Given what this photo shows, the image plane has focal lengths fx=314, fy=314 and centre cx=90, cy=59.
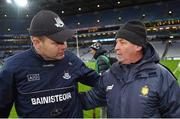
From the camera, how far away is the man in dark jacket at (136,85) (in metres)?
2.49

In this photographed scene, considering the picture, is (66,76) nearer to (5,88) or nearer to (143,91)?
(5,88)

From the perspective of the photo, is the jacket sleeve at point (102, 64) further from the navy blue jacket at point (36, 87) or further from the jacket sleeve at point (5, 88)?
the jacket sleeve at point (5, 88)

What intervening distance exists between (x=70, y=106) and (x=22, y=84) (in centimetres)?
42

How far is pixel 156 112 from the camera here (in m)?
2.52

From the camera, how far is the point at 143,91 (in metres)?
2.51

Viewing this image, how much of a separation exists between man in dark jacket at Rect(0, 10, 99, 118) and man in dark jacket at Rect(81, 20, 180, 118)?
316mm

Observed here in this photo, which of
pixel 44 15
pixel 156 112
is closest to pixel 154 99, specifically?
pixel 156 112

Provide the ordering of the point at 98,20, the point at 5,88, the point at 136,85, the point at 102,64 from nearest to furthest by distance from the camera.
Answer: the point at 5,88
the point at 136,85
the point at 102,64
the point at 98,20

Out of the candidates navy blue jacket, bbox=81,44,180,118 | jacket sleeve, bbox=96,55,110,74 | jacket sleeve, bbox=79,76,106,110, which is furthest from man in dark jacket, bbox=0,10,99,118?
jacket sleeve, bbox=96,55,110,74

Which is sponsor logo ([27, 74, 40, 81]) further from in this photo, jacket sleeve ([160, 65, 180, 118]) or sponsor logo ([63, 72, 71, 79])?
jacket sleeve ([160, 65, 180, 118])

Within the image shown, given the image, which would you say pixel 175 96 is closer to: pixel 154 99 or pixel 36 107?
pixel 154 99

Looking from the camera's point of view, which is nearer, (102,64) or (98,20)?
(102,64)

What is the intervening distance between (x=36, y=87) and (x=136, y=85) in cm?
80

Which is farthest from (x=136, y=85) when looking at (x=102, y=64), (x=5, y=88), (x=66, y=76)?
(x=102, y=64)
